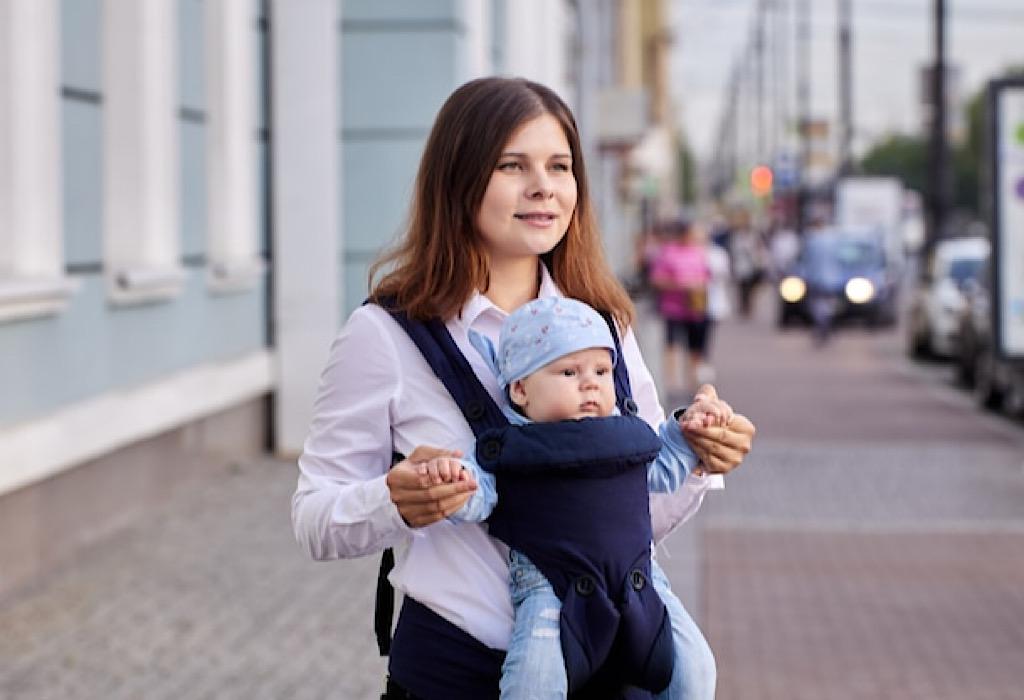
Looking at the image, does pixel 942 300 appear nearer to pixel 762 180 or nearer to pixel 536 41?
pixel 536 41

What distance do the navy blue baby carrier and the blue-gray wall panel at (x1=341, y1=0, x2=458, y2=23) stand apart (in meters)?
9.04

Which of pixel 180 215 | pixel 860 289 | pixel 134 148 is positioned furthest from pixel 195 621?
pixel 860 289

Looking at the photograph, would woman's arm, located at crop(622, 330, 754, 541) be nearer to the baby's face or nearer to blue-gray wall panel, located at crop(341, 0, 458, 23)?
the baby's face

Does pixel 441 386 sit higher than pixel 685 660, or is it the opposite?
pixel 441 386

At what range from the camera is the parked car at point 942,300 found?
74.8ft

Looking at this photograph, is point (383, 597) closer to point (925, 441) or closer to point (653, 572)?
point (653, 572)

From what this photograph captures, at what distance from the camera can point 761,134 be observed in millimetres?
89938

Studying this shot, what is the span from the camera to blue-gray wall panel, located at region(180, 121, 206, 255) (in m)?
10.2

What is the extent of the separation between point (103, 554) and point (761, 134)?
8345cm

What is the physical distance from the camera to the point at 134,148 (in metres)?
9.13

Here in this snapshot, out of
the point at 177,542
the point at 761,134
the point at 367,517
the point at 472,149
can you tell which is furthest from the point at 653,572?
the point at 761,134

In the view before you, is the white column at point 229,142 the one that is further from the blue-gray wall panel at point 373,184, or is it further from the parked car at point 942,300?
the parked car at point 942,300

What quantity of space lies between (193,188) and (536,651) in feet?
26.1

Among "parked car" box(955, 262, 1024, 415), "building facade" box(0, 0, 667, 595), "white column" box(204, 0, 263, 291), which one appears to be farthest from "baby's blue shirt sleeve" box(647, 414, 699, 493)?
"parked car" box(955, 262, 1024, 415)
